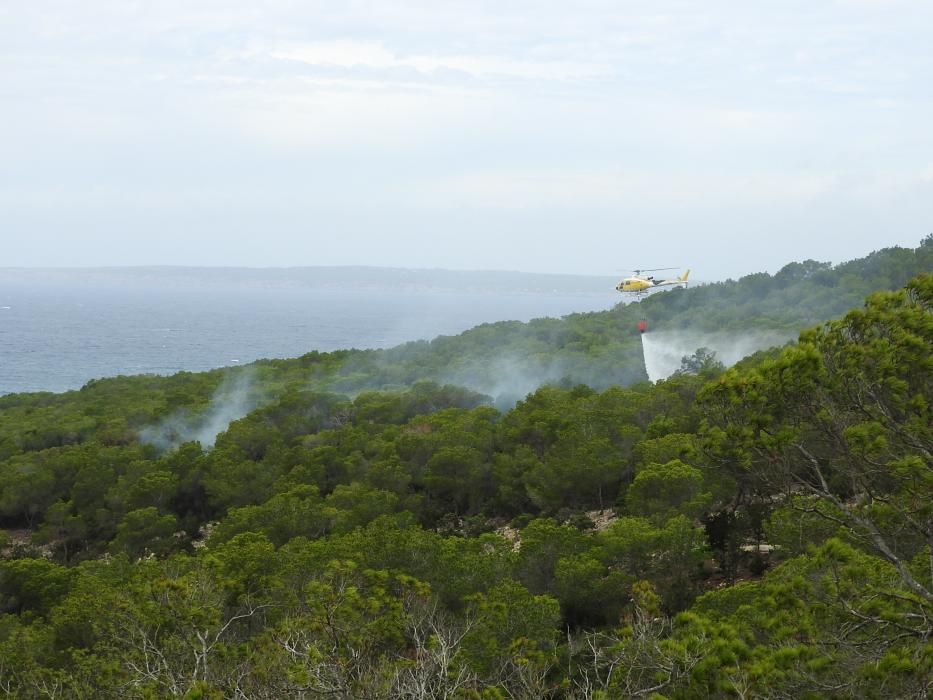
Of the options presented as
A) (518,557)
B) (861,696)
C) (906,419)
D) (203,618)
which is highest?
(906,419)

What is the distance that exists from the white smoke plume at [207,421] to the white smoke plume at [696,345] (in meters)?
20.4

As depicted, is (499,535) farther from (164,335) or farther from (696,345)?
(164,335)

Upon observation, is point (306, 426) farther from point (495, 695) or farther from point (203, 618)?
point (495, 695)

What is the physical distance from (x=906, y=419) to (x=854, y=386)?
0.62m

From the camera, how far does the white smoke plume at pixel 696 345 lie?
46375 millimetres

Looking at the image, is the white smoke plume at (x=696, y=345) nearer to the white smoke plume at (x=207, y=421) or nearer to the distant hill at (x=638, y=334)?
the distant hill at (x=638, y=334)

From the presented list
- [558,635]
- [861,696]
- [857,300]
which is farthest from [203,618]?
[857,300]

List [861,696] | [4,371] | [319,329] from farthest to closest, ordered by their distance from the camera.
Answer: [319,329] < [4,371] < [861,696]

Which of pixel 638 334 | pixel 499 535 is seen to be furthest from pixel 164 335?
pixel 499 535

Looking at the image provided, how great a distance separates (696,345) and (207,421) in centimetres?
2736

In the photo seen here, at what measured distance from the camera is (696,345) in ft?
170

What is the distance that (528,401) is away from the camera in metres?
33.1

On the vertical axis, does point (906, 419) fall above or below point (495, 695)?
above

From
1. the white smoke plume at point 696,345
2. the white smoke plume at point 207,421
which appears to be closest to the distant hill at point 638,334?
the white smoke plume at point 696,345
